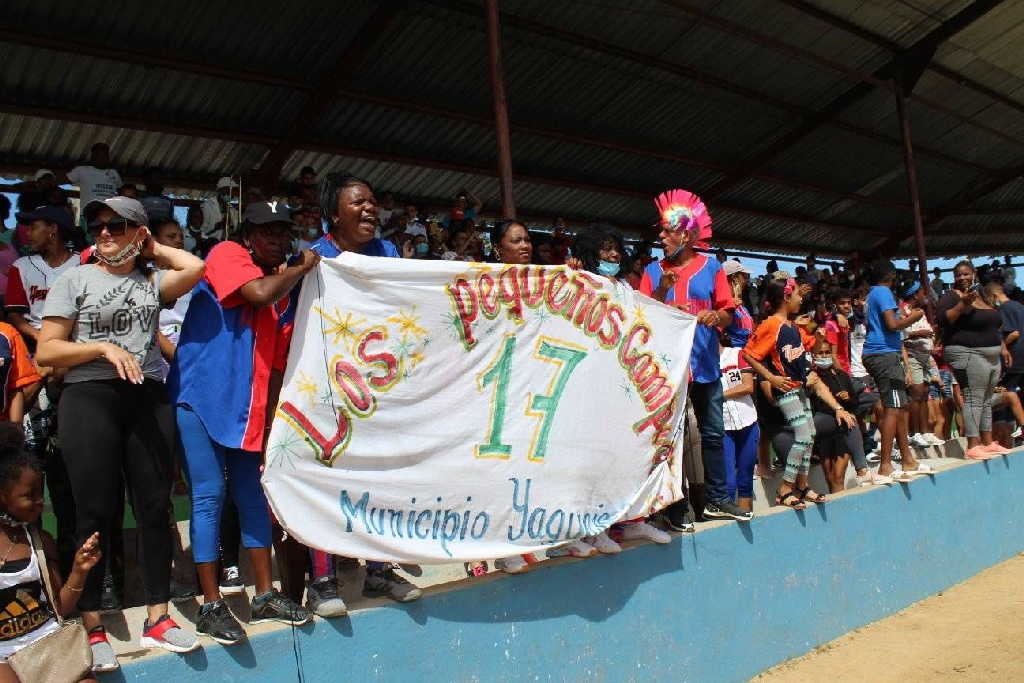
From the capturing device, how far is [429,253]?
9977mm

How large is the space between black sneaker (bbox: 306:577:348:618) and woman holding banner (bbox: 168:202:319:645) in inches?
2.7

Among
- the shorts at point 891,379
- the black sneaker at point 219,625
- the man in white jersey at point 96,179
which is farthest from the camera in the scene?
the man in white jersey at point 96,179

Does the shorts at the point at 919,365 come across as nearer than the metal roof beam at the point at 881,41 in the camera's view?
Yes

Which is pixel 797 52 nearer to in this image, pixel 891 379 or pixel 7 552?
pixel 891 379

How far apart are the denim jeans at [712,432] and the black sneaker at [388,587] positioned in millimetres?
2079

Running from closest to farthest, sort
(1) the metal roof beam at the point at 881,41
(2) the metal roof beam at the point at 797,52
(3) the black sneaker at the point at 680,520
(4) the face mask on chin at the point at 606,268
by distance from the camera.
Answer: (4) the face mask on chin at the point at 606,268 → (3) the black sneaker at the point at 680,520 → (2) the metal roof beam at the point at 797,52 → (1) the metal roof beam at the point at 881,41

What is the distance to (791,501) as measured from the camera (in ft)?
17.1

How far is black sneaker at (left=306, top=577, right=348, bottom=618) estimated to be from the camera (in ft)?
10.00

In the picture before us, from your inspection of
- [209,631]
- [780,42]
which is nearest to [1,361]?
[209,631]

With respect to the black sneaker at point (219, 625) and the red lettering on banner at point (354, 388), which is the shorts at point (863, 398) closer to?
the red lettering on banner at point (354, 388)

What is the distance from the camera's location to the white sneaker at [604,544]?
4.05 m

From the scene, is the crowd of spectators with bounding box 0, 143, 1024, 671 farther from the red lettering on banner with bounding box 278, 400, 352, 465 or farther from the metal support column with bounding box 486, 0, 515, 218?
the metal support column with bounding box 486, 0, 515, 218

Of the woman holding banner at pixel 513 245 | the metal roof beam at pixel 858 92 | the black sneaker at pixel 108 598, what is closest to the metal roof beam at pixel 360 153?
the metal roof beam at pixel 858 92

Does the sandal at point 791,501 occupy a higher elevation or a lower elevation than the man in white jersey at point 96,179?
lower
